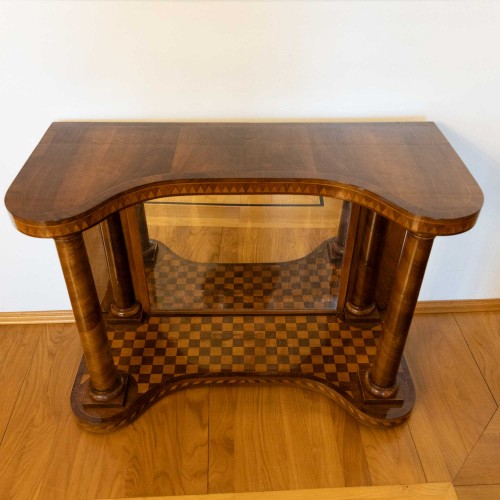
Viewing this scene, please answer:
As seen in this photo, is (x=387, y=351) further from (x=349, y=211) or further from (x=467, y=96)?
(x=467, y=96)

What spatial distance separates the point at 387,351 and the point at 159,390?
0.58 meters

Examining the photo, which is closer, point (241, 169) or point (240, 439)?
point (241, 169)

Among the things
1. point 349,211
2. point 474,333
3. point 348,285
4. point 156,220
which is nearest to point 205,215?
point 156,220

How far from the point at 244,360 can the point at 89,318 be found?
17.9 inches

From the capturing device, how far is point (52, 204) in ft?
3.32

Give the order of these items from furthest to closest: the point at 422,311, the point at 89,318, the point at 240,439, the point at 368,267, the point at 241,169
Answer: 1. the point at 422,311
2. the point at 368,267
3. the point at 240,439
4. the point at 89,318
5. the point at 241,169

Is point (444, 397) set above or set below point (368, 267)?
below

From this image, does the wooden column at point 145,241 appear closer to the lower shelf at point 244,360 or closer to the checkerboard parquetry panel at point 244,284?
the checkerboard parquetry panel at point 244,284

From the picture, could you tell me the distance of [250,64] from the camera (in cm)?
123

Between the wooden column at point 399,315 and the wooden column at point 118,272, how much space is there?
668mm

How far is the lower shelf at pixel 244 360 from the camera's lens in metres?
1.39

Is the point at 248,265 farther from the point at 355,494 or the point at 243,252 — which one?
the point at 355,494

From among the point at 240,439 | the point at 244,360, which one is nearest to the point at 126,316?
the point at 244,360

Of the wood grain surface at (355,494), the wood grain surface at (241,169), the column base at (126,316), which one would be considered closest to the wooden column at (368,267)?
the wood grain surface at (241,169)
